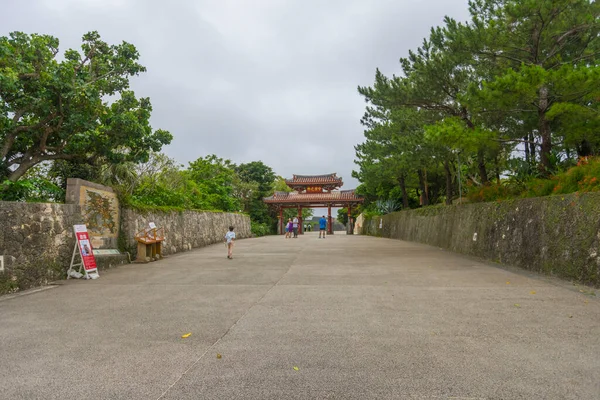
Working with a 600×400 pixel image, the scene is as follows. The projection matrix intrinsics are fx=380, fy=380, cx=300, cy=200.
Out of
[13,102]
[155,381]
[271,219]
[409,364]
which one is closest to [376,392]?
[409,364]

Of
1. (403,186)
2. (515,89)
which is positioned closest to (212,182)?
(403,186)

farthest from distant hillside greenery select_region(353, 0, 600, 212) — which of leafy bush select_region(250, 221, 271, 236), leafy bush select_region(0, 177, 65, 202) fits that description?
leafy bush select_region(250, 221, 271, 236)

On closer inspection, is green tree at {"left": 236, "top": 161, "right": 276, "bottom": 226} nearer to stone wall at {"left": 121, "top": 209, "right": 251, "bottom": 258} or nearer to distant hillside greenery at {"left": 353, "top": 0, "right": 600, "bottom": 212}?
stone wall at {"left": 121, "top": 209, "right": 251, "bottom": 258}

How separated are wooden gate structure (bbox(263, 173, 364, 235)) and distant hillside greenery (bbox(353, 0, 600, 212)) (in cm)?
2452

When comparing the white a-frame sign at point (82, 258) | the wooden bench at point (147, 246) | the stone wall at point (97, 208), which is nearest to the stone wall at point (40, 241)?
the white a-frame sign at point (82, 258)

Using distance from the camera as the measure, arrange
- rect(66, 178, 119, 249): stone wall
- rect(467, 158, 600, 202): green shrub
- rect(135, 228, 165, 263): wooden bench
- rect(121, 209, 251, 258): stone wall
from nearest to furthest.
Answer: rect(467, 158, 600, 202): green shrub → rect(66, 178, 119, 249): stone wall → rect(135, 228, 165, 263): wooden bench → rect(121, 209, 251, 258): stone wall

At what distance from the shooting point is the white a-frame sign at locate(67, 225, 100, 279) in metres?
8.12

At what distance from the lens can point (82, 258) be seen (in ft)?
26.4

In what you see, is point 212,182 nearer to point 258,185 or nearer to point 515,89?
point 258,185

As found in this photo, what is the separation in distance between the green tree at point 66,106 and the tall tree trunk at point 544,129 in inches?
421

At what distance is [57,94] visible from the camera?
8.76 metres

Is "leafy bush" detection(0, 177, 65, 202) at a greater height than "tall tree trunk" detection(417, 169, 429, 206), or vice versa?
"tall tree trunk" detection(417, 169, 429, 206)

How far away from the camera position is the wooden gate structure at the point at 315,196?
3972cm

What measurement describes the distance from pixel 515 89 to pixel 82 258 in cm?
1044
